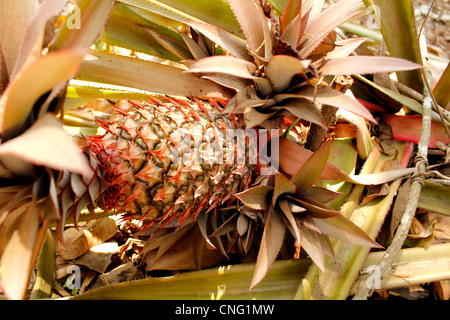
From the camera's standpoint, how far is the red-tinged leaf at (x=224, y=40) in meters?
0.91

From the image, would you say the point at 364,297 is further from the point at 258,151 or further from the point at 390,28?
the point at 390,28

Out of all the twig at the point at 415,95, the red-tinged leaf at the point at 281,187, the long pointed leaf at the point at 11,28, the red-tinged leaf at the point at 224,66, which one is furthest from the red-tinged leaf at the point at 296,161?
the long pointed leaf at the point at 11,28

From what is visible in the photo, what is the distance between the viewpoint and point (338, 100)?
787mm

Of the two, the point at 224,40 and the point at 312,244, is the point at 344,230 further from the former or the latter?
the point at 224,40

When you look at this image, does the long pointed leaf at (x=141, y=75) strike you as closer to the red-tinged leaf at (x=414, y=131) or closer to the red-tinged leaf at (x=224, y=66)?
the red-tinged leaf at (x=224, y=66)

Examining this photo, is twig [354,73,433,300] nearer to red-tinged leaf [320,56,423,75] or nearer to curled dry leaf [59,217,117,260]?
red-tinged leaf [320,56,423,75]

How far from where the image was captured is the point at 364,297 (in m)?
0.92

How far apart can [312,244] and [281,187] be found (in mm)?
163

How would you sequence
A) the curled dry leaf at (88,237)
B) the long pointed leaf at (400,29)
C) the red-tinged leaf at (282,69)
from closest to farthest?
the red-tinged leaf at (282,69)
the long pointed leaf at (400,29)
the curled dry leaf at (88,237)

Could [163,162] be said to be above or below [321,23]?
below

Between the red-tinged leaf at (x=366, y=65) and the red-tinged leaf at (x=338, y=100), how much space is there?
48 millimetres

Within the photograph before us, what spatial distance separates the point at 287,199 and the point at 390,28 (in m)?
0.70

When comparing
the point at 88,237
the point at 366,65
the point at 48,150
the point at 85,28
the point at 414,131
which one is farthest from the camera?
the point at 88,237

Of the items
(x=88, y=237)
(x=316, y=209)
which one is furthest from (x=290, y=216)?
(x=88, y=237)
